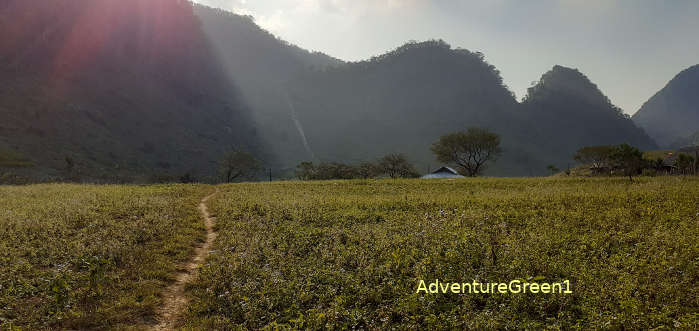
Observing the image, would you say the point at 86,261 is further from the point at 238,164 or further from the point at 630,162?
the point at 238,164

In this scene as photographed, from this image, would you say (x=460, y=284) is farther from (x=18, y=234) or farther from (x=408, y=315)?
→ (x=18, y=234)

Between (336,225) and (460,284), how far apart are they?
742cm

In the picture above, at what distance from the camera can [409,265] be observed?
10312 millimetres

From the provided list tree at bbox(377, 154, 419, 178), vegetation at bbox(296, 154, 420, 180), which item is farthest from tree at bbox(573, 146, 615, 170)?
vegetation at bbox(296, 154, 420, 180)

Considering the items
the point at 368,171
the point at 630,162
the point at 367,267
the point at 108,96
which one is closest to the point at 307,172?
the point at 368,171

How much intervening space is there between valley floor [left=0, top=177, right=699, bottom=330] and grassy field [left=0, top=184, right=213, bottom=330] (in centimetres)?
5

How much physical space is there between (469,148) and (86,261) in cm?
7763

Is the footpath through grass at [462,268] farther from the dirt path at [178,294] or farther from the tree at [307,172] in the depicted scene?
the tree at [307,172]

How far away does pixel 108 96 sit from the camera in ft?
369

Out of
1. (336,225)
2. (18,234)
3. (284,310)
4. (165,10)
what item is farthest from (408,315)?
(165,10)

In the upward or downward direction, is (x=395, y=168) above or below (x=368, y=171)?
above

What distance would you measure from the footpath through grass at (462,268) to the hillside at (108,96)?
70.6 meters

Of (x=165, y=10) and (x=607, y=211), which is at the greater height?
(x=165, y=10)

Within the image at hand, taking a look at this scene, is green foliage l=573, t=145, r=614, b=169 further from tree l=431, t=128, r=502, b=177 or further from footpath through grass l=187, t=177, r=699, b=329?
footpath through grass l=187, t=177, r=699, b=329
